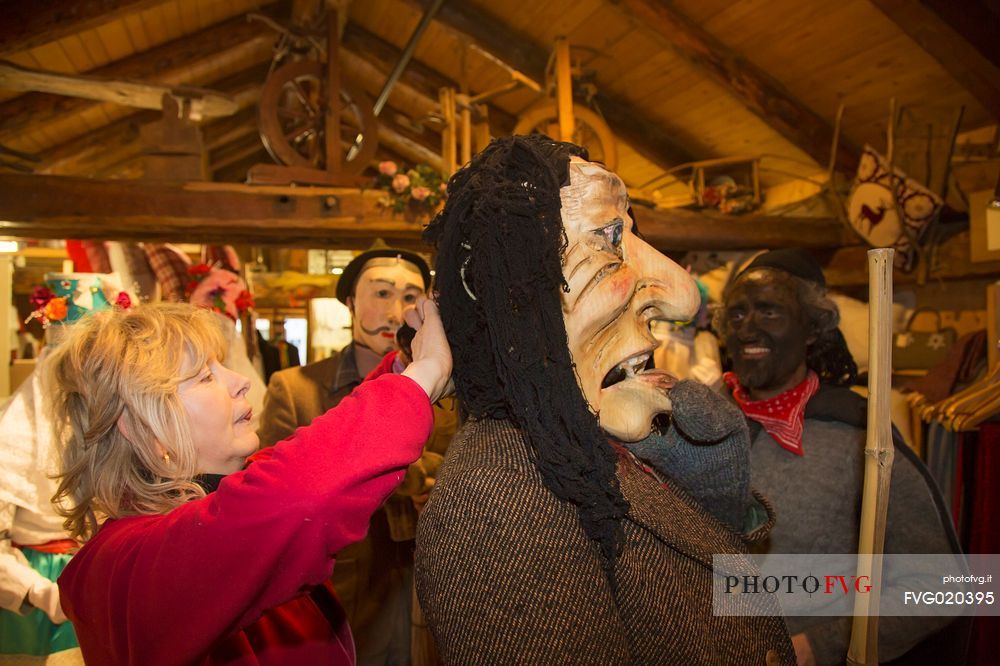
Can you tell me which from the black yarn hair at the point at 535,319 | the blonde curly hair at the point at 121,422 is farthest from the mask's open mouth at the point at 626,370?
the blonde curly hair at the point at 121,422

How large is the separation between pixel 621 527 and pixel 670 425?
0.27m

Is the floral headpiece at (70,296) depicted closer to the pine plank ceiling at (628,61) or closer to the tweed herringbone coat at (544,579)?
the pine plank ceiling at (628,61)

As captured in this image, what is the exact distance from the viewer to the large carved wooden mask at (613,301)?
89 centimetres

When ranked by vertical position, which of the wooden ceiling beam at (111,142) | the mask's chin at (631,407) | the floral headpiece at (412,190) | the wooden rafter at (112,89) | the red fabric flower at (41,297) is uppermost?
the wooden ceiling beam at (111,142)

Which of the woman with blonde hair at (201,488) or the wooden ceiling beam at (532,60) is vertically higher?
the wooden ceiling beam at (532,60)

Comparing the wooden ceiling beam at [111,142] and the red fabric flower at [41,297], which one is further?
the wooden ceiling beam at [111,142]

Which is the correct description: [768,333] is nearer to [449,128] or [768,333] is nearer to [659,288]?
[659,288]

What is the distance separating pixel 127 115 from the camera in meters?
5.27

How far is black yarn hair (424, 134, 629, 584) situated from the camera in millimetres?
792

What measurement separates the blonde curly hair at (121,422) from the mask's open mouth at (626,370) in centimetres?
66

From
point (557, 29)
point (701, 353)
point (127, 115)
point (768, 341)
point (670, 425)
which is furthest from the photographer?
point (127, 115)

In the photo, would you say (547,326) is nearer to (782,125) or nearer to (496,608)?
(496,608)

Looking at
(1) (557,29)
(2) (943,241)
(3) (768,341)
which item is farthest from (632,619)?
(1) (557,29)

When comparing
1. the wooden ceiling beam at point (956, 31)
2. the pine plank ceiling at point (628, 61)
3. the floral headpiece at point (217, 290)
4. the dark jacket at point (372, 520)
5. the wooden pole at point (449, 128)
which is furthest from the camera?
the wooden pole at point (449, 128)
